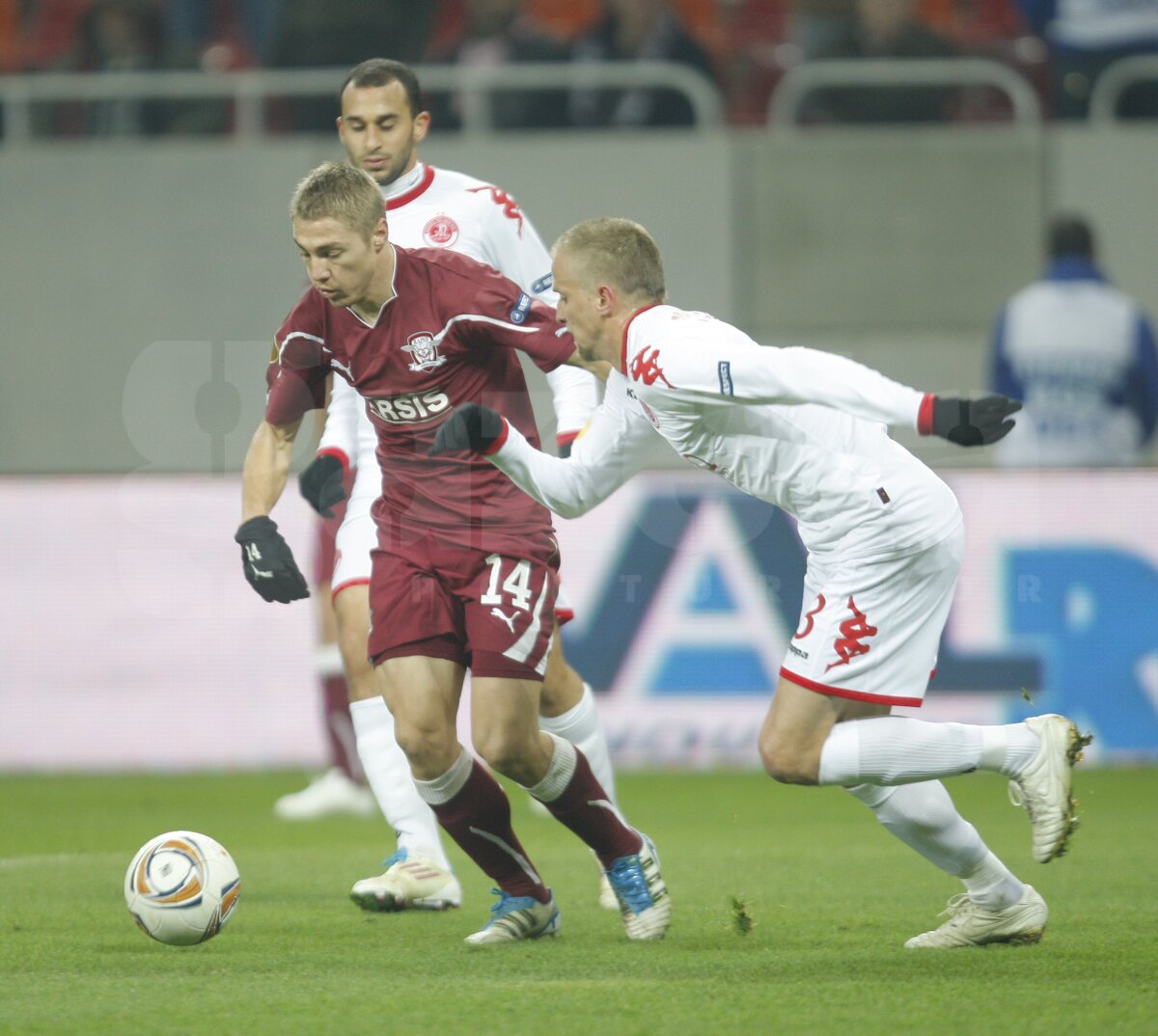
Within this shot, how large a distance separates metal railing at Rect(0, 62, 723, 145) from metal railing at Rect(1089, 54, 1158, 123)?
7.19 ft

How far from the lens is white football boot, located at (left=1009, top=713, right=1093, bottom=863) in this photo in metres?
4.49

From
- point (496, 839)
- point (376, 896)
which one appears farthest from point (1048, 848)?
point (376, 896)

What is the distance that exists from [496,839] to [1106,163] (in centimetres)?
769

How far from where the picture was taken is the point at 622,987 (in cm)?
428

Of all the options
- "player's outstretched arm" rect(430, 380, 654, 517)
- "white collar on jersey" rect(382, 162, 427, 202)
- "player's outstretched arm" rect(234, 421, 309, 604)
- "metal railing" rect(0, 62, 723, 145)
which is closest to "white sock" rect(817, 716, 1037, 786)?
"player's outstretched arm" rect(430, 380, 654, 517)

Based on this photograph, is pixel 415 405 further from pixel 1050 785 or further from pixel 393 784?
pixel 1050 785

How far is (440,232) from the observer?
602 cm

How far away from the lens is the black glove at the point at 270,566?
488cm

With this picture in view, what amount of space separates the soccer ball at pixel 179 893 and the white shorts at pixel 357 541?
3.60 ft

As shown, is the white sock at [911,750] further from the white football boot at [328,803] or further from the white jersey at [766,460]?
the white football boot at [328,803]

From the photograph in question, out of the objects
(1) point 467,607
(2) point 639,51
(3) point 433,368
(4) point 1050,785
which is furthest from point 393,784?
(2) point 639,51

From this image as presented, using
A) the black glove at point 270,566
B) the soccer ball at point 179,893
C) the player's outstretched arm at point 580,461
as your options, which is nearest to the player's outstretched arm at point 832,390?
the player's outstretched arm at point 580,461

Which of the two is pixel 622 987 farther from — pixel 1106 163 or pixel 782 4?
pixel 782 4

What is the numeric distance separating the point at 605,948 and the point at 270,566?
4.22 ft
